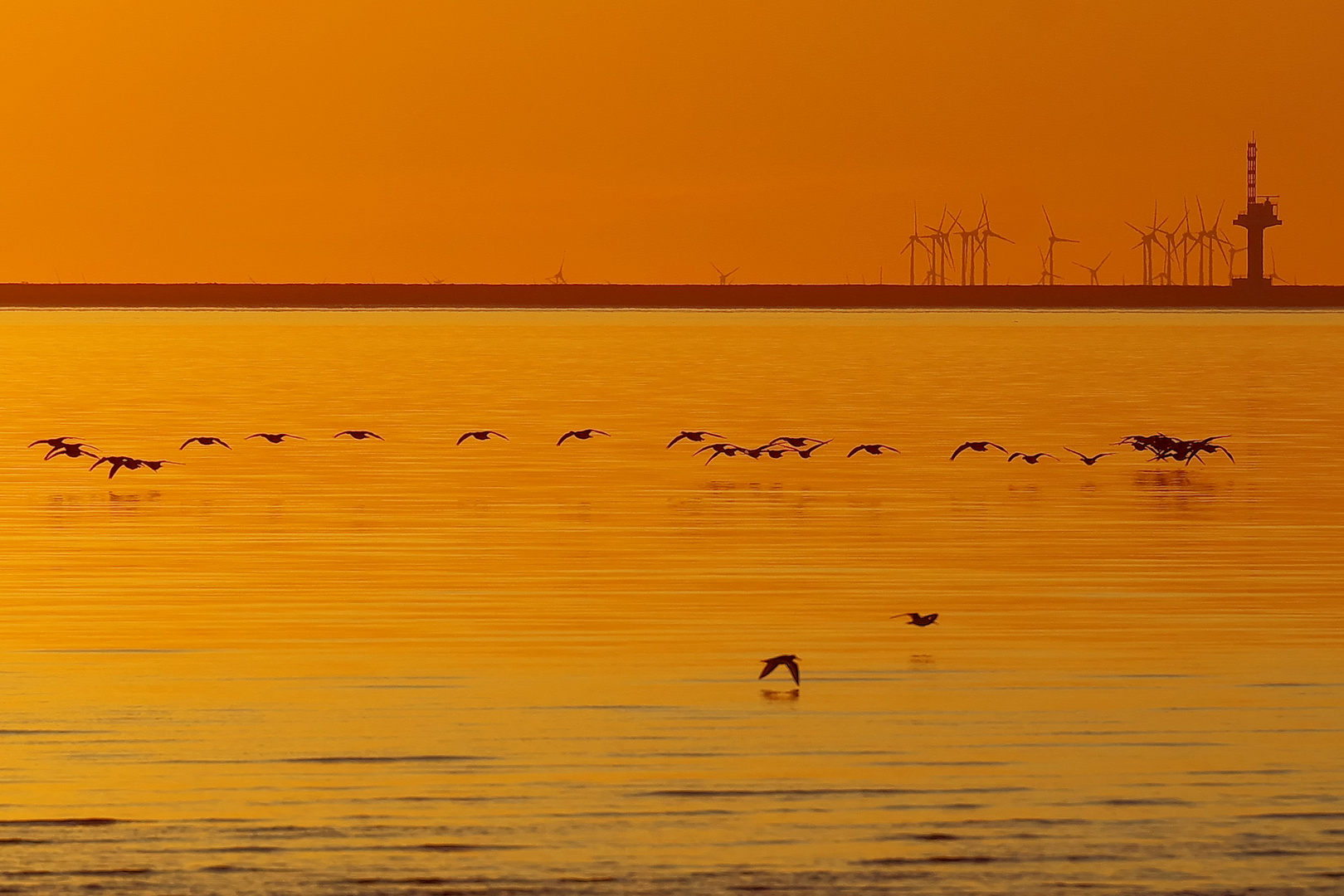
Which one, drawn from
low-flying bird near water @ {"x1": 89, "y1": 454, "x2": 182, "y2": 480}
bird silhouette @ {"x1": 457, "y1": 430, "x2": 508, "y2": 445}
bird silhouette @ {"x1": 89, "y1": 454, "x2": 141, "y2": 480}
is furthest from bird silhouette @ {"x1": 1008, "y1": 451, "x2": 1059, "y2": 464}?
bird silhouette @ {"x1": 89, "y1": 454, "x2": 141, "y2": 480}

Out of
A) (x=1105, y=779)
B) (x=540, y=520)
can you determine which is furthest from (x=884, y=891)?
(x=540, y=520)

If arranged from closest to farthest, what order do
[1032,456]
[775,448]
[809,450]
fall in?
1. [1032,456]
2. [809,450]
3. [775,448]

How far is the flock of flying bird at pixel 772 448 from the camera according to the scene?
49344 millimetres

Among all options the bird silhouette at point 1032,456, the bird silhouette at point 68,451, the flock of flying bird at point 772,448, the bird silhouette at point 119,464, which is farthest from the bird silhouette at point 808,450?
the bird silhouette at point 68,451

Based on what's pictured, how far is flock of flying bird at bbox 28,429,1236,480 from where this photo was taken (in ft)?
162

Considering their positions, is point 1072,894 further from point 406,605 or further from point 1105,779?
point 406,605

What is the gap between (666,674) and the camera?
2225 cm

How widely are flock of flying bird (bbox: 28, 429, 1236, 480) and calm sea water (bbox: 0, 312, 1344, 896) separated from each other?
46 centimetres

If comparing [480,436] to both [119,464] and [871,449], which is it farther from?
[119,464]

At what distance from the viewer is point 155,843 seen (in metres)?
15.5

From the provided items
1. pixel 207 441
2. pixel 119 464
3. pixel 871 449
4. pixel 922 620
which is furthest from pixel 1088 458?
pixel 922 620

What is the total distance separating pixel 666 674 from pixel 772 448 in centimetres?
3273

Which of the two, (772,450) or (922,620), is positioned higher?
(772,450)

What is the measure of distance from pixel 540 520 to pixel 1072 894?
963 inches
